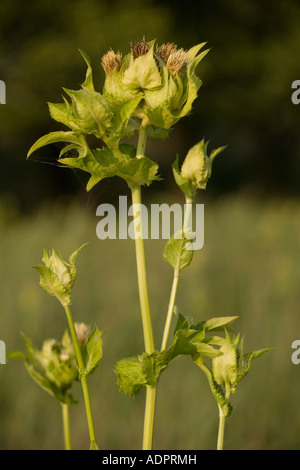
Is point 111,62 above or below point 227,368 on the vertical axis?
above

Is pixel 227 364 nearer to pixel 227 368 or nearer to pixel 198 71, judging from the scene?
pixel 227 368

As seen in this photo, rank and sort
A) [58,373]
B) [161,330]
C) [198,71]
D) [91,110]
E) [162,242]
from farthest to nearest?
1. [198,71]
2. [162,242]
3. [161,330]
4. [58,373]
5. [91,110]

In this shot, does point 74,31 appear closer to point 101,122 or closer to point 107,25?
point 107,25

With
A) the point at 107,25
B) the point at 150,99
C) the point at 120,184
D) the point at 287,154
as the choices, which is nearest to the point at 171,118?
the point at 150,99

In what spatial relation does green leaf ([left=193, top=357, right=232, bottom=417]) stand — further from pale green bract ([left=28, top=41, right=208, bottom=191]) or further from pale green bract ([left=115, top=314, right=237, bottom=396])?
pale green bract ([left=28, top=41, right=208, bottom=191])

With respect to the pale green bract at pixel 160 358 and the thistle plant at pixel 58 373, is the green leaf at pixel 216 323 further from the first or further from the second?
the thistle plant at pixel 58 373

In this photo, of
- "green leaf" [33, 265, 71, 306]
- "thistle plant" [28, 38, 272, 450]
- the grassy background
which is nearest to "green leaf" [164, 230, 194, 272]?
"thistle plant" [28, 38, 272, 450]

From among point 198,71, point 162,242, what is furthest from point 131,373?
point 198,71
